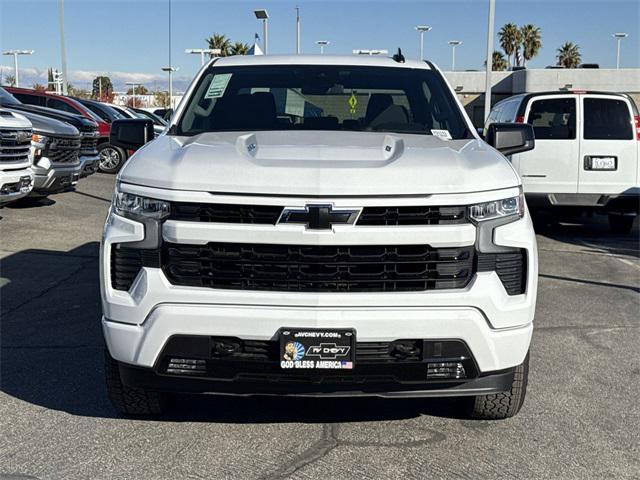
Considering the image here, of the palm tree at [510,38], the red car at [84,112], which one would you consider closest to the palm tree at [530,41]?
the palm tree at [510,38]

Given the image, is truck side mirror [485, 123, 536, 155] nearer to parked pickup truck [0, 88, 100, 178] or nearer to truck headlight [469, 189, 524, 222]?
truck headlight [469, 189, 524, 222]

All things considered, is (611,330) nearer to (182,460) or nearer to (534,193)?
(182,460)

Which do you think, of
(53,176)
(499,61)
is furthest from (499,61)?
(53,176)

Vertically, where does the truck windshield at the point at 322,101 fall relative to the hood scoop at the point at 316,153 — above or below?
above

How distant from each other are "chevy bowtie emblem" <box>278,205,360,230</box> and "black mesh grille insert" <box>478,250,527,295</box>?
61 centimetres

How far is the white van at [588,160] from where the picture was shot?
438 inches

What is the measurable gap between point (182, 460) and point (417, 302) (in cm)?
133

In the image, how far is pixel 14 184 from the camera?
32.4 feet

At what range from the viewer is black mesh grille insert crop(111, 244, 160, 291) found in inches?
141

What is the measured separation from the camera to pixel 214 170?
142 inches

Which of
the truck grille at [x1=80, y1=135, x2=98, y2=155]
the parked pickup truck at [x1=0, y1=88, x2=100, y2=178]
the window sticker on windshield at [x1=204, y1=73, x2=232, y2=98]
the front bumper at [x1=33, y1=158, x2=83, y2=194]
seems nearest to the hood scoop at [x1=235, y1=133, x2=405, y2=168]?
the window sticker on windshield at [x1=204, y1=73, x2=232, y2=98]

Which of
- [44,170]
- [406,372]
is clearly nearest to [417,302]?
[406,372]

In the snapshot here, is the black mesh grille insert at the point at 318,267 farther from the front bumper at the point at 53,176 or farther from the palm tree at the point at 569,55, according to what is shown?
the palm tree at the point at 569,55

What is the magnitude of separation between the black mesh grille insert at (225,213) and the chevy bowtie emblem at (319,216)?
0.05 m
